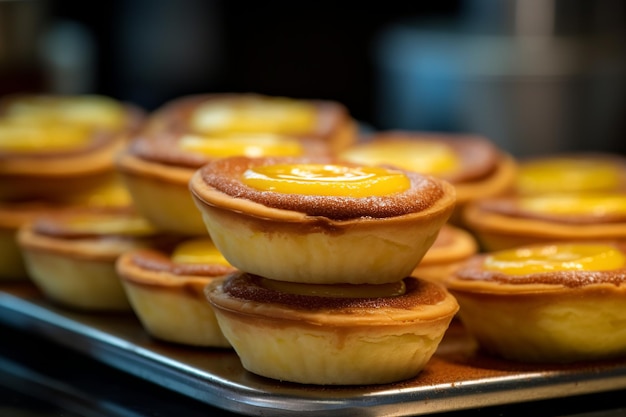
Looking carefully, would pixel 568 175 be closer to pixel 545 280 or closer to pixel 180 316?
pixel 545 280

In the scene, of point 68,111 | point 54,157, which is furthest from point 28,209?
point 68,111

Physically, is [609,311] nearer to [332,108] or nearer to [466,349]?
[466,349]

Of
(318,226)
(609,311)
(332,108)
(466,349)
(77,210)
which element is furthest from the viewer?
(332,108)

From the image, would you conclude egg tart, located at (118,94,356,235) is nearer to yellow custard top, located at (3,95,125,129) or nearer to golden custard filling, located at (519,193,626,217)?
yellow custard top, located at (3,95,125,129)

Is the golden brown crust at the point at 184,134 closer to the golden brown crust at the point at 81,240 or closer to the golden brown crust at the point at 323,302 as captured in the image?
the golden brown crust at the point at 81,240

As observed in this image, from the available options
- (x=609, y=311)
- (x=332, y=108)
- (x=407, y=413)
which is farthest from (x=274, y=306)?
(x=332, y=108)
